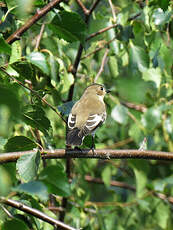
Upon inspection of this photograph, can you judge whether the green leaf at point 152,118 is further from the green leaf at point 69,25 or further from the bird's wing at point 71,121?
the green leaf at point 69,25

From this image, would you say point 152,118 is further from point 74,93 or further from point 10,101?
point 10,101

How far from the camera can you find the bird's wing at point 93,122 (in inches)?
121

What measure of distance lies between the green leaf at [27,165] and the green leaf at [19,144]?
0.07m

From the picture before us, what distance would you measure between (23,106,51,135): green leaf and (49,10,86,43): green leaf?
37 centimetres

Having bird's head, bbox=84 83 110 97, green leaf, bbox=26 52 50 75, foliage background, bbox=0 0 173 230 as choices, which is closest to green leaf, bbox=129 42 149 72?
foliage background, bbox=0 0 173 230

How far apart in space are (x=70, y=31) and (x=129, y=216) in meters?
2.98

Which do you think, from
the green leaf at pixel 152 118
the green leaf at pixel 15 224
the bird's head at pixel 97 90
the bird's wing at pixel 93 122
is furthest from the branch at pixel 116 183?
the green leaf at pixel 15 224

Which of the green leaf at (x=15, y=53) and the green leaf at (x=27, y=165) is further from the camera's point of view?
the green leaf at (x=15, y=53)

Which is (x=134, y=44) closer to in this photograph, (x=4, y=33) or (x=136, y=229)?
(x=4, y=33)

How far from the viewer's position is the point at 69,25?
205 cm

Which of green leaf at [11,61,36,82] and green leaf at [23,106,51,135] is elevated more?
green leaf at [11,61,36,82]

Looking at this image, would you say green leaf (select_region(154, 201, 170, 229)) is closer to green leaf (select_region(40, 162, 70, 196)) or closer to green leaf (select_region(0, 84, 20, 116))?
green leaf (select_region(40, 162, 70, 196))

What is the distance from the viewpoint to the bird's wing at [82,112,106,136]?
3.08 meters

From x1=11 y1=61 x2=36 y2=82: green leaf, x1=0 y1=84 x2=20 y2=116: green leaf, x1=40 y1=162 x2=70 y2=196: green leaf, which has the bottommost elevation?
x1=40 y1=162 x2=70 y2=196: green leaf
